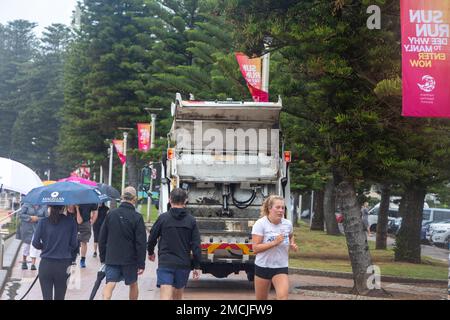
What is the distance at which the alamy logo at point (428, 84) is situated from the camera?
11.2 m

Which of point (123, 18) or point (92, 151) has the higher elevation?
point (123, 18)

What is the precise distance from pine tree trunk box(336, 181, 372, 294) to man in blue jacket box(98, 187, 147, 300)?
607cm

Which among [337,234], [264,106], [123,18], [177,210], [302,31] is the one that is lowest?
[337,234]

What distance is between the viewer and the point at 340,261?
23047 millimetres

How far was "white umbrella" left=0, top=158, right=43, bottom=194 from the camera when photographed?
45.0ft

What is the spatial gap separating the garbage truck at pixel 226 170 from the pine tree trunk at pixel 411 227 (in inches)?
310

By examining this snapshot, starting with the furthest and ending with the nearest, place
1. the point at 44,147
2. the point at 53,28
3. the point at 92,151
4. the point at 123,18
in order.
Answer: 1. the point at 53,28
2. the point at 44,147
3. the point at 92,151
4. the point at 123,18

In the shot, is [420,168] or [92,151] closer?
[420,168]

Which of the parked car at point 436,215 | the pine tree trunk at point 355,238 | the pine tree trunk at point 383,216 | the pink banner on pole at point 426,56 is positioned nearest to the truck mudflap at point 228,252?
the pine tree trunk at point 355,238

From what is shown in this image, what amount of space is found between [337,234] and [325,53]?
67.0 ft

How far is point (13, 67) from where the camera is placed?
102m

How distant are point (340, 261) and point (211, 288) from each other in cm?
819
